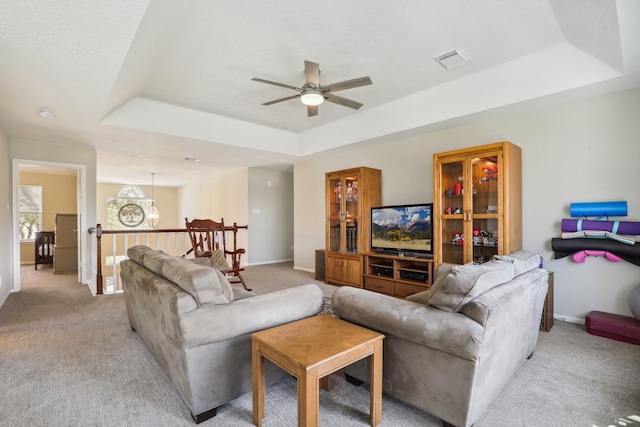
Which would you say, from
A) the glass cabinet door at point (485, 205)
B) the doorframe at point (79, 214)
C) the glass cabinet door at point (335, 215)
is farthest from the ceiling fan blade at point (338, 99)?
the doorframe at point (79, 214)

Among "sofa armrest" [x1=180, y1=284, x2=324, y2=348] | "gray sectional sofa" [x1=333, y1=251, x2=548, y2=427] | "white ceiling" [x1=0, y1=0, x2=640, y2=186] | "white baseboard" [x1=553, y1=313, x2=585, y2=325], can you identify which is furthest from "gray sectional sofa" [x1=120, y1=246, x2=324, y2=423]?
"white baseboard" [x1=553, y1=313, x2=585, y2=325]

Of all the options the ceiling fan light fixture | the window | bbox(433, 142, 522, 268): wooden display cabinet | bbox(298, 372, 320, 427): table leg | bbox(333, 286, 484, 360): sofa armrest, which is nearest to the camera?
bbox(298, 372, 320, 427): table leg

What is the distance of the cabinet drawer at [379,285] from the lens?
4.24 meters

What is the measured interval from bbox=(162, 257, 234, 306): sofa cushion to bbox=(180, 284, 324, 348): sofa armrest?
0.04 metres

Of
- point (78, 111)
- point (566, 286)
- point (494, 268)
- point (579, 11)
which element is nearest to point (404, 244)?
point (566, 286)

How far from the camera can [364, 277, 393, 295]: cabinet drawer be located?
424cm

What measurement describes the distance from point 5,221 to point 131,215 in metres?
7.35

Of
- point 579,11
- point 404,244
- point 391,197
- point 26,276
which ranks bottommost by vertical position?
point 26,276

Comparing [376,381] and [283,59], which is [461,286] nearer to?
[376,381]

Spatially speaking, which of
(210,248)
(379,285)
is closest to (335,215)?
(379,285)

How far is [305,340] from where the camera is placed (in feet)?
5.09

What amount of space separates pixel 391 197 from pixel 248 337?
3.60 metres

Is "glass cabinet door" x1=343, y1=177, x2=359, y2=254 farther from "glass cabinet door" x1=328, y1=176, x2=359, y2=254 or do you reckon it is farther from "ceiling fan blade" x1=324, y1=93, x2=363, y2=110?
"ceiling fan blade" x1=324, y1=93, x2=363, y2=110

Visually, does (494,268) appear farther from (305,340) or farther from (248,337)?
(248,337)
